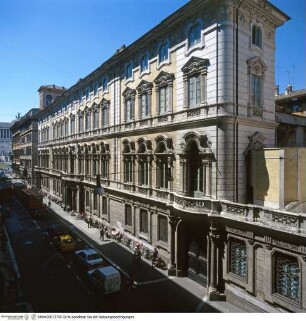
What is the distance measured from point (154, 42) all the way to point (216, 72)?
700 cm

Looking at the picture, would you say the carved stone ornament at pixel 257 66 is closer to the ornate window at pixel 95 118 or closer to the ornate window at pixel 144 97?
the ornate window at pixel 144 97

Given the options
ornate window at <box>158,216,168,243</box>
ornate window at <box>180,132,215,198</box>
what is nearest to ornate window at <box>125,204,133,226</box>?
ornate window at <box>158,216,168,243</box>

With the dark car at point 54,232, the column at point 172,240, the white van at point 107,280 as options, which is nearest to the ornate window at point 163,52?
the column at point 172,240

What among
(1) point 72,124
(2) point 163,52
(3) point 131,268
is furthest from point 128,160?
(1) point 72,124

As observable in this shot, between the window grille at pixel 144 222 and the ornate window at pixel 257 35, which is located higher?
the ornate window at pixel 257 35

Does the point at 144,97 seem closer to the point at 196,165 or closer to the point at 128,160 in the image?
the point at 128,160

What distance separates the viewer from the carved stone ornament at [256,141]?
51.1 feet

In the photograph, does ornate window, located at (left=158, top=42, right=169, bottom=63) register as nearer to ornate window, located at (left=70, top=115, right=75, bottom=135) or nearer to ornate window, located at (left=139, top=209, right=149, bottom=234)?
ornate window, located at (left=139, top=209, right=149, bottom=234)

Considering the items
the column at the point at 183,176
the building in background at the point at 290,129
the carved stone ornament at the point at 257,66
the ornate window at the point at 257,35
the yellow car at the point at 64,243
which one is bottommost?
the yellow car at the point at 64,243

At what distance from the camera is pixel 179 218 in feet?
56.1

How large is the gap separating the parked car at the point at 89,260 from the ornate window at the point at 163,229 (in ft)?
13.6

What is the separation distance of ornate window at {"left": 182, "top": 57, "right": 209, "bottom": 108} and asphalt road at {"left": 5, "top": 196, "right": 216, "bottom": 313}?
10489 millimetres

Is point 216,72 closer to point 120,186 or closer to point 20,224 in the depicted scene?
point 120,186

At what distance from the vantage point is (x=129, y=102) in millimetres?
23109
